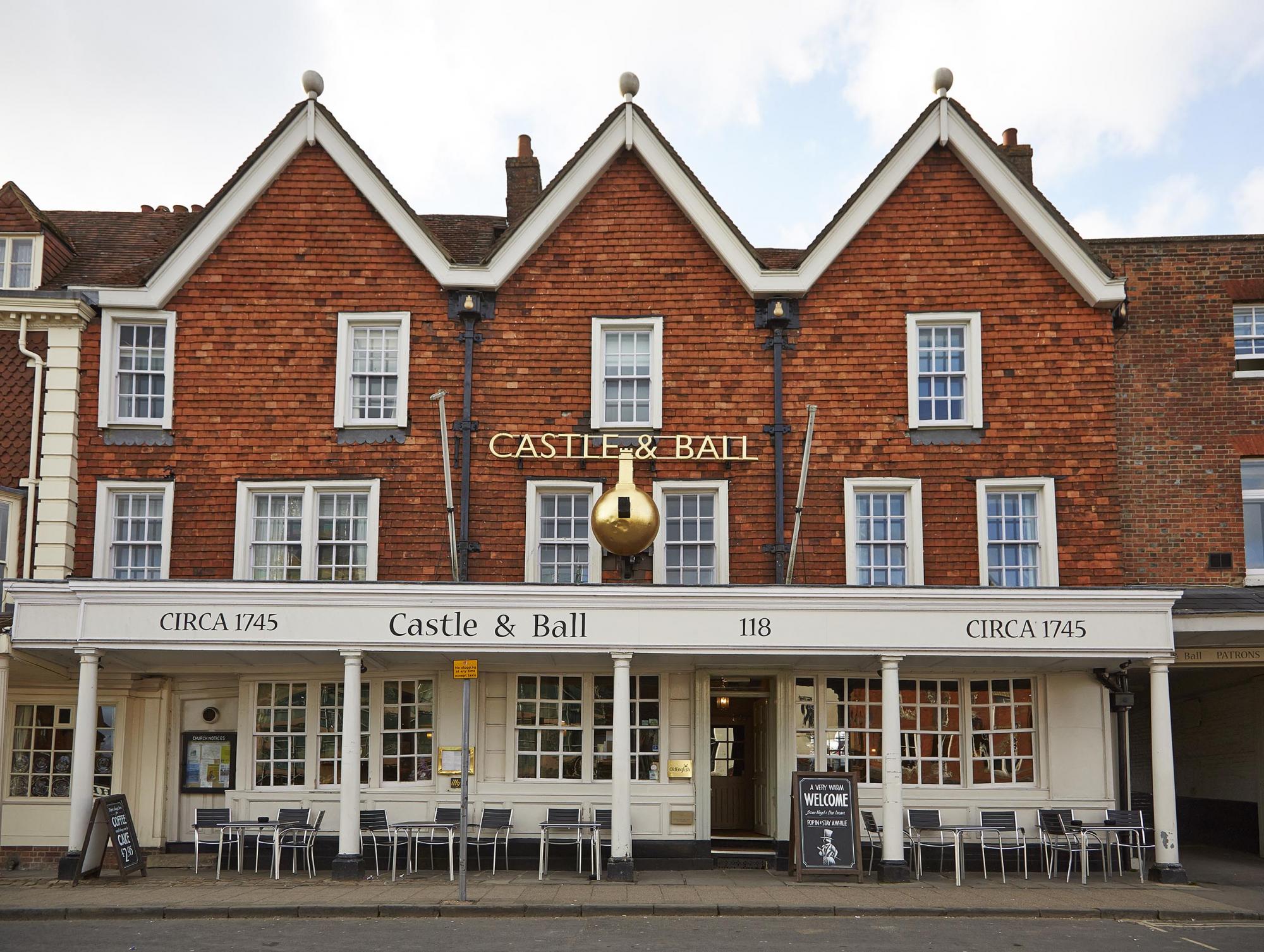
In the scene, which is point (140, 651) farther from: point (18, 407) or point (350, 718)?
point (18, 407)

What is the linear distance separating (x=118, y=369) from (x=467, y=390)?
5578mm

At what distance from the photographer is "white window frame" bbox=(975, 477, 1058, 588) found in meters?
19.3

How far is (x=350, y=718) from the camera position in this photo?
1748 centimetres

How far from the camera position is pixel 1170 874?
17391 mm

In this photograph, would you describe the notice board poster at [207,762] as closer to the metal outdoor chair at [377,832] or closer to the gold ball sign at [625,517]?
the metal outdoor chair at [377,832]

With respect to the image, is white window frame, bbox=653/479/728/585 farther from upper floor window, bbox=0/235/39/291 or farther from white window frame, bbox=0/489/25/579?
upper floor window, bbox=0/235/39/291

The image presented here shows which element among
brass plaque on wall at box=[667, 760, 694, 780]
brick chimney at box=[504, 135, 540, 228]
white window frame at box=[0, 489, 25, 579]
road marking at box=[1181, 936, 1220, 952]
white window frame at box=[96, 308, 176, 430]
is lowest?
road marking at box=[1181, 936, 1220, 952]

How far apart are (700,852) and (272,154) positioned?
42.1 feet

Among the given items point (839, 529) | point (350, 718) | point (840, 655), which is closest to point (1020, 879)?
point (840, 655)

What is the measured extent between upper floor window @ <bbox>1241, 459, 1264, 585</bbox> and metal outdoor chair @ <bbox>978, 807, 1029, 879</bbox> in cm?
595

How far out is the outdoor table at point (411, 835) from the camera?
17578 millimetres

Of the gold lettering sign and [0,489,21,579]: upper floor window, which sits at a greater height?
the gold lettering sign

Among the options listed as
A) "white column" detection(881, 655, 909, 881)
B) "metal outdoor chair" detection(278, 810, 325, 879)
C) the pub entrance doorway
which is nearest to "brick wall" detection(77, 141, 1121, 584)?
the pub entrance doorway

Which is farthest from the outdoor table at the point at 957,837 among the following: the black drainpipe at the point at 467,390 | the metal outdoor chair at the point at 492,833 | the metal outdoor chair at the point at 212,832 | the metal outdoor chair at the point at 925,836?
the metal outdoor chair at the point at 212,832
